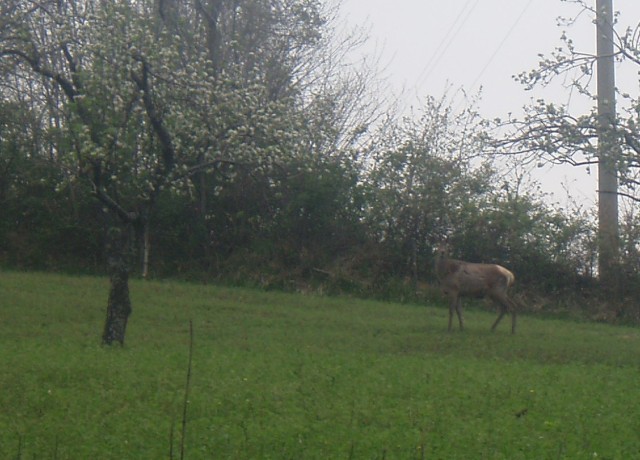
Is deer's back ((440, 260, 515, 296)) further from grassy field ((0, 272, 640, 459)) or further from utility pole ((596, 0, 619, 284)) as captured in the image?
utility pole ((596, 0, 619, 284))

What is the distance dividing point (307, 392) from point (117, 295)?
16.4 feet

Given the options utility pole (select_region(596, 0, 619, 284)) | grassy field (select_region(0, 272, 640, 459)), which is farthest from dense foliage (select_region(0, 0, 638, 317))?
grassy field (select_region(0, 272, 640, 459))

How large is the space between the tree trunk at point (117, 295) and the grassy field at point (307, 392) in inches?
17.1

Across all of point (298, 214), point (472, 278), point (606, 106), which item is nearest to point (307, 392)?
point (606, 106)

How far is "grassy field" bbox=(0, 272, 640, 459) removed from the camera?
29.3 feet

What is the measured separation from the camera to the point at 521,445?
905 centimetres

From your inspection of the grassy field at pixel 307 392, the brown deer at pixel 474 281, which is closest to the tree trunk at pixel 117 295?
the grassy field at pixel 307 392

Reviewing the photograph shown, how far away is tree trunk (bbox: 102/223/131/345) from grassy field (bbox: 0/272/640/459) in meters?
0.43

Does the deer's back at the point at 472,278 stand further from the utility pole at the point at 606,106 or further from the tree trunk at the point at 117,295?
the tree trunk at the point at 117,295

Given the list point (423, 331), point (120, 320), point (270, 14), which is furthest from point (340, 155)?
point (120, 320)

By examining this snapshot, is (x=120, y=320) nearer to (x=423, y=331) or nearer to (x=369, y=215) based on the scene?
(x=423, y=331)

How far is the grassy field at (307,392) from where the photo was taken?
8.95 m

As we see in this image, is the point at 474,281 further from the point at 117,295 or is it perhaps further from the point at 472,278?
the point at 117,295

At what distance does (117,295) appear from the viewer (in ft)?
49.3
